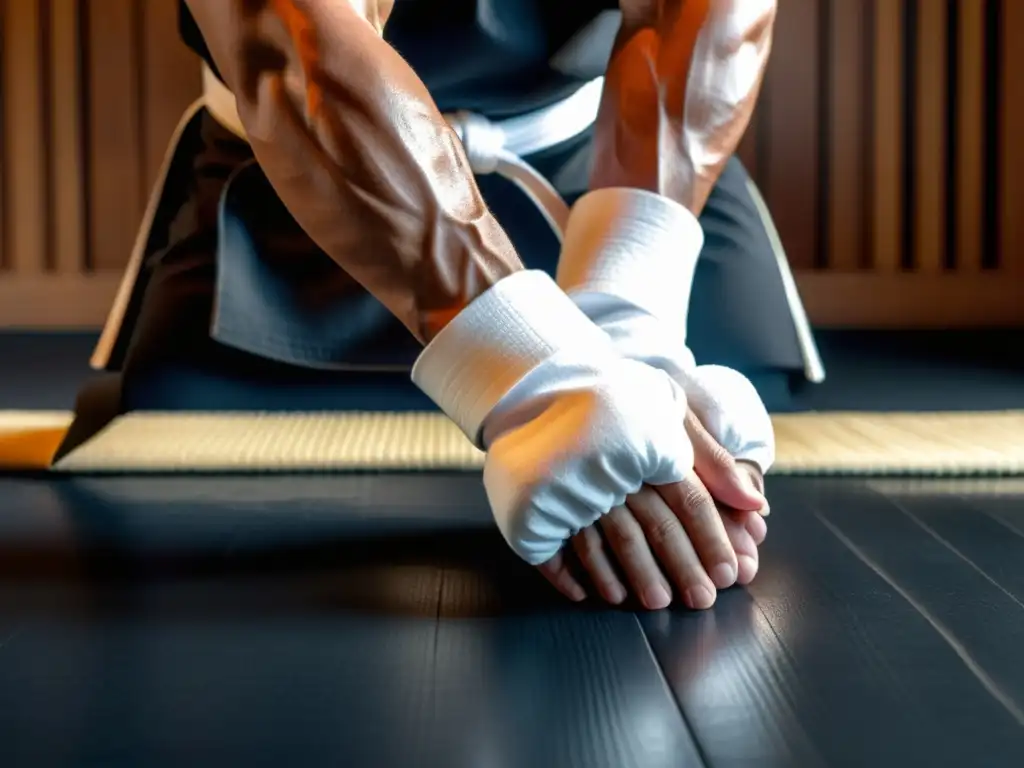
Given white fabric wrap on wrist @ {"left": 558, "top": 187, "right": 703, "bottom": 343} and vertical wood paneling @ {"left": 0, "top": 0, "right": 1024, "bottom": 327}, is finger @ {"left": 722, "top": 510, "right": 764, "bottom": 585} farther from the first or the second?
vertical wood paneling @ {"left": 0, "top": 0, "right": 1024, "bottom": 327}

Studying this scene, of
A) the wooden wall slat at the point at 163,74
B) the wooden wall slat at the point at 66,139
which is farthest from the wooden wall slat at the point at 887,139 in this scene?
the wooden wall slat at the point at 66,139

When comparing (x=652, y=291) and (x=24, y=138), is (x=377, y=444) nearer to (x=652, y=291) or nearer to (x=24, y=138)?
(x=652, y=291)

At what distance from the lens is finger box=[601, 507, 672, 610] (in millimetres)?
698

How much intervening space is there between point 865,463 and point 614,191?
1.19ft

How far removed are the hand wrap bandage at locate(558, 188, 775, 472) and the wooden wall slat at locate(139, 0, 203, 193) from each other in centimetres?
179

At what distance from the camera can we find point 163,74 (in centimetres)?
254

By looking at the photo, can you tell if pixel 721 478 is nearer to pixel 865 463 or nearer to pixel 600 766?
pixel 600 766

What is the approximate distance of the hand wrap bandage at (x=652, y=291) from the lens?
2.60ft

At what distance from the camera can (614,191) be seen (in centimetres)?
93

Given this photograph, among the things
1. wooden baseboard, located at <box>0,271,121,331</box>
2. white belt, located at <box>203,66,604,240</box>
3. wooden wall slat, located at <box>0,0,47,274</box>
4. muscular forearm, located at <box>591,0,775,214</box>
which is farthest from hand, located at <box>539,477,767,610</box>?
wooden wall slat, located at <box>0,0,47,274</box>

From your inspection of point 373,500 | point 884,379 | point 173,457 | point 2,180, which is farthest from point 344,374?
point 2,180

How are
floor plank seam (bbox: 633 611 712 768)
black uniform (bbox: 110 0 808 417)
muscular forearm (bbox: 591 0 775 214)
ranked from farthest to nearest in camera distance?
black uniform (bbox: 110 0 808 417), muscular forearm (bbox: 591 0 775 214), floor plank seam (bbox: 633 611 712 768)

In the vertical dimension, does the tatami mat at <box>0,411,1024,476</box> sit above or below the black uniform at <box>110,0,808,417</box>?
below

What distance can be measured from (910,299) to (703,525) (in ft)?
6.63
